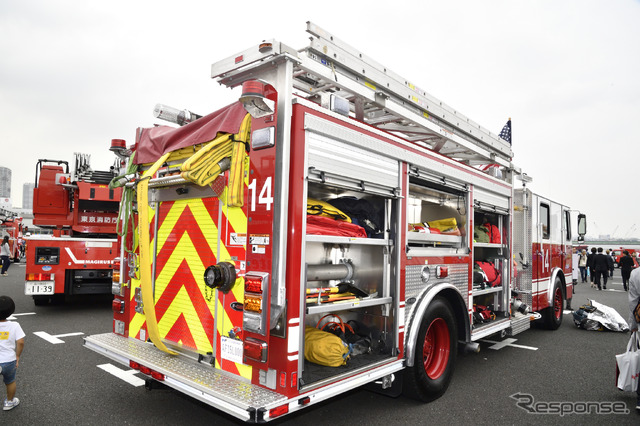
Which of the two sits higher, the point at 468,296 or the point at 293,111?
the point at 293,111

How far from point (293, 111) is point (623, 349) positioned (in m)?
6.62

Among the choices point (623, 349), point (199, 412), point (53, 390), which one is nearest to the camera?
point (199, 412)

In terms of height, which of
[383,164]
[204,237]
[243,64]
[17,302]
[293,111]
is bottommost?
[17,302]

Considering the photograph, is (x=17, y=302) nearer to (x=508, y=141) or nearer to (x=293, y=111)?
(x=293, y=111)

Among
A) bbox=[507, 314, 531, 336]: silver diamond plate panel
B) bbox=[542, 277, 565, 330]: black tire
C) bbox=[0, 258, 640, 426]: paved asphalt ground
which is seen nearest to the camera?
bbox=[0, 258, 640, 426]: paved asphalt ground

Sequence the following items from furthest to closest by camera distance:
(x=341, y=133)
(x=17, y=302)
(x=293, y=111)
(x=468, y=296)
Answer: (x=17, y=302) → (x=468, y=296) → (x=341, y=133) → (x=293, y=111)

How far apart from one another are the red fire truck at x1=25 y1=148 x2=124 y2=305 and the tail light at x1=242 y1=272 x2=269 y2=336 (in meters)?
6.15

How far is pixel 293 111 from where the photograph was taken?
108 inches

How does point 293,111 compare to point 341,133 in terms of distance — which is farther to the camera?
point 341,133

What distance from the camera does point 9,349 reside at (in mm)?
3643

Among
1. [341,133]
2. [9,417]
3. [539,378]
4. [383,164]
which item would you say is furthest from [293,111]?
[539,378]

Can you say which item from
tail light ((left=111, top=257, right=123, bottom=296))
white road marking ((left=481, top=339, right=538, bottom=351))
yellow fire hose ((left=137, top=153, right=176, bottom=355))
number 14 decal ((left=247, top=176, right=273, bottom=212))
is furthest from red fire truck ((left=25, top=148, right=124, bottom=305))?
white road marking ((left=481, top=339, right=538, bottom=351))

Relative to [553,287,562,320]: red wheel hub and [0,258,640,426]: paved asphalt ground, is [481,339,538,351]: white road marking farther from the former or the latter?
[553,287,562,320]: red wheel hub

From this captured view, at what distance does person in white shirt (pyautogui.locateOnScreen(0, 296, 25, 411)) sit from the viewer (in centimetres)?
362
